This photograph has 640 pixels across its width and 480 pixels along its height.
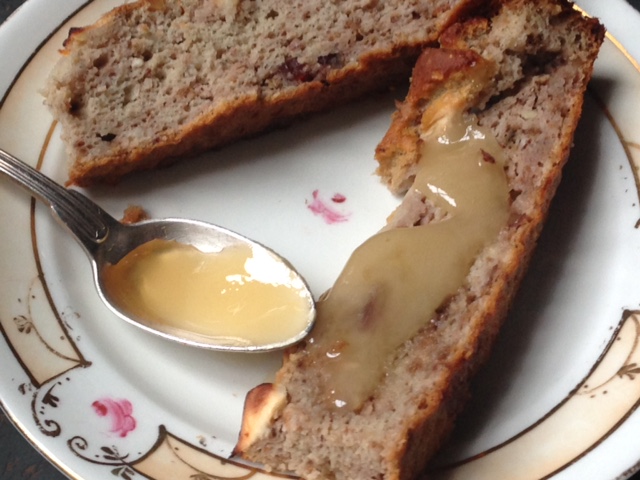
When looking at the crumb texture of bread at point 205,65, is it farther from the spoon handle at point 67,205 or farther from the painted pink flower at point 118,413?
the painted pink flower at point 118,413

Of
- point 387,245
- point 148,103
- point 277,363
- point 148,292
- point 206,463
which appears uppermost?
point 148,103

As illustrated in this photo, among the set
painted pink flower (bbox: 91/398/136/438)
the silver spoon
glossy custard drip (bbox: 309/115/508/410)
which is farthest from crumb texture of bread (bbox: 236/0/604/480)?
the silver spoon

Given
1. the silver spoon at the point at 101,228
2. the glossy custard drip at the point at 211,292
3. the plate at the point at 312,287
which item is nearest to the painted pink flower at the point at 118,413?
the plate at the point at 312,287

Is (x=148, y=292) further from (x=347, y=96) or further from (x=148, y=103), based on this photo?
(x=347, y=96)

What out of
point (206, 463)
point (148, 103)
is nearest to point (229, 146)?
point (148, 103)

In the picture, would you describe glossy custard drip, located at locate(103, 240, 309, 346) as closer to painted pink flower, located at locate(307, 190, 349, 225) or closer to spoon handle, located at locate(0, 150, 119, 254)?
spoon handle, located at locate(0, 150, 119, 254)

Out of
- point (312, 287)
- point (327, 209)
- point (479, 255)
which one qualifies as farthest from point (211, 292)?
point (479, 255)

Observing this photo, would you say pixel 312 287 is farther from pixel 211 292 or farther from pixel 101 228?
pixel 101 228
